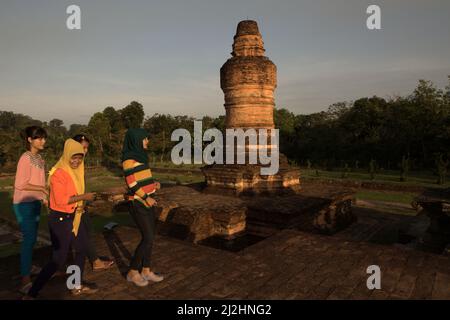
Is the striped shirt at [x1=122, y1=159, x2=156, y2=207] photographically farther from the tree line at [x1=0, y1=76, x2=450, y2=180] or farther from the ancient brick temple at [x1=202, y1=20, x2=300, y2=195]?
the tree line at [x1=0, y1=76, x2=450, y2=180]

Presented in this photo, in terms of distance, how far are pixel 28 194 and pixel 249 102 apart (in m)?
6.05

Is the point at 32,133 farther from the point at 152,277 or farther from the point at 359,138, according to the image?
the point at 359,138

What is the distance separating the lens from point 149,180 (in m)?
3.36

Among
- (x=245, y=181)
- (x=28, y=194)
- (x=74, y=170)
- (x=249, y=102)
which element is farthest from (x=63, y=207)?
(x=249, y=102)

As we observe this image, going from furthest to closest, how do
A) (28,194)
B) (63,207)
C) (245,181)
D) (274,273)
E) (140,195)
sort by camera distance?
(245,181)
(274,273)
(28,194)
(140,195)
(63,207)

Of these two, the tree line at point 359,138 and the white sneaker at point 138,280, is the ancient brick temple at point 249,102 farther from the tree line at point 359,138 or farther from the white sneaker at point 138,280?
the tree line at point 359,138

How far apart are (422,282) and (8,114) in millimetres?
127538

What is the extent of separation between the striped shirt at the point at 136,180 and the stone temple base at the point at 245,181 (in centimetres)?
462

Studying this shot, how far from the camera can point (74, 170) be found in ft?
10.9

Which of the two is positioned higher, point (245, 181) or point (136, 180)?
point (136, 180)

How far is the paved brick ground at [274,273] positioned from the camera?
3.13m

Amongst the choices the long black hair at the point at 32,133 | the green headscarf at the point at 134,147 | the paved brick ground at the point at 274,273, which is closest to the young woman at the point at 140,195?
the green headscarf at the point at 134,147
